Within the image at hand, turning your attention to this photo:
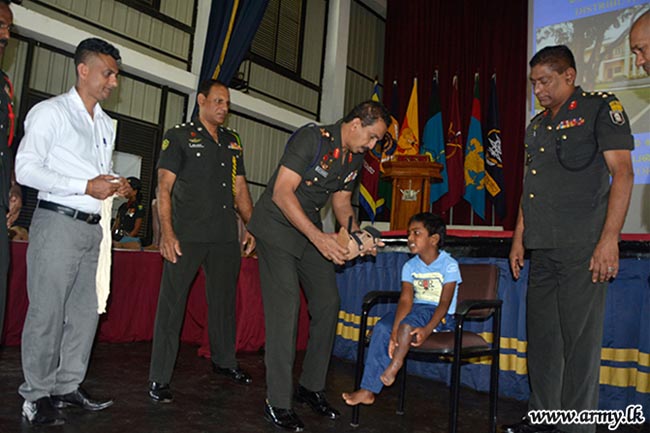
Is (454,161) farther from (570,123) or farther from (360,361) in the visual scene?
(360,361)

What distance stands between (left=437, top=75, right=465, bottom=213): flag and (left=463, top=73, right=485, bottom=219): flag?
5.6 inches

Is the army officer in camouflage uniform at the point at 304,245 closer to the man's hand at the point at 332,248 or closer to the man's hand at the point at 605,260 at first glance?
the man's hand at the point at 332,248

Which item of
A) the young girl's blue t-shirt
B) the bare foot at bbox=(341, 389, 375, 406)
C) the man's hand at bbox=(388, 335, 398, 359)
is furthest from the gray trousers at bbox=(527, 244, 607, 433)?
the bare foot at bbox=(341, 389, 375, 406)

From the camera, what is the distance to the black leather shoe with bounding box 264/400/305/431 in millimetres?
2287

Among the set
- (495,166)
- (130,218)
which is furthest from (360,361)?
(495,166)

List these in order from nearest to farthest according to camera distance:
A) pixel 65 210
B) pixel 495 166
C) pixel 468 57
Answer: pixel 65 210
pixel 495 166
pixel 468 57

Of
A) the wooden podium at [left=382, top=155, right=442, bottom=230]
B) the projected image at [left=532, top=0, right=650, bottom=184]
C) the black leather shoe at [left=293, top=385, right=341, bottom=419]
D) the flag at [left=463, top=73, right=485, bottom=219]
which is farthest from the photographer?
the flag at [left=463, top=73, right=485, bottom=219]

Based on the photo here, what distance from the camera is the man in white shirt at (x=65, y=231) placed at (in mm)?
2184

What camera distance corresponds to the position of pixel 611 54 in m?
5.79

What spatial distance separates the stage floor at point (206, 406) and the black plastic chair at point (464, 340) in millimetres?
181

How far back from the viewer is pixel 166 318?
9.23 feet

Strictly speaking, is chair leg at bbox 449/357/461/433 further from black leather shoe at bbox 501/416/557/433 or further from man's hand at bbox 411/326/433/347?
black leather shoe at bbox 501/416/557/433

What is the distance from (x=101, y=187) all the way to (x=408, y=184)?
484 centimetres

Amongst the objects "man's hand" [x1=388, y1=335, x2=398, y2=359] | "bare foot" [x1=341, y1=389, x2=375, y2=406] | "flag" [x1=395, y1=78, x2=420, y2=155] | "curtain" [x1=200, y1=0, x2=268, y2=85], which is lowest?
"bare foot" [x1=341, y1=389, x2=375, y2=406]
